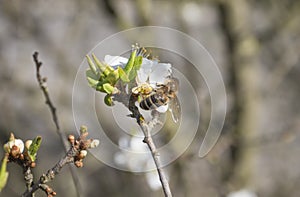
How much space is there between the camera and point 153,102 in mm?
958

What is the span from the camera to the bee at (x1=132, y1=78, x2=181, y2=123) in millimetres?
955

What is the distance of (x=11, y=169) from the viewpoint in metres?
3.86

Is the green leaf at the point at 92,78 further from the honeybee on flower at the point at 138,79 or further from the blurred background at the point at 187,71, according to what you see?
the blurred background at the point at 187,71

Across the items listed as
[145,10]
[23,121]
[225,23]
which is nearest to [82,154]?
[145,10]

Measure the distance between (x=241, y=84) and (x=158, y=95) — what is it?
256 cm

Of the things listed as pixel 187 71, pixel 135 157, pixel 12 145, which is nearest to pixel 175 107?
pixel 12 145

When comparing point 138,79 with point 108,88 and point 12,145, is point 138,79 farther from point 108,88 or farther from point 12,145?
point 12,145

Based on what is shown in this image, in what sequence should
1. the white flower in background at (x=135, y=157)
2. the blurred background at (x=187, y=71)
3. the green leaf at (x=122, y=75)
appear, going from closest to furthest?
the green leaf at (x=122, y=75) < the white flower in background at (x=135, y=157) < the blurred background at (x=187, y=71)

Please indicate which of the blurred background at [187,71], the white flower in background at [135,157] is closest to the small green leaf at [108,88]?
the white flower in background at [135,157]

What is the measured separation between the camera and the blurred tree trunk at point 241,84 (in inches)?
131

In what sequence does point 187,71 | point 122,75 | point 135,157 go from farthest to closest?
1. point 187,71
2. point 135,157
3. point 122,75

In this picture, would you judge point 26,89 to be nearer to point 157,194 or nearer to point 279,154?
point 157,194

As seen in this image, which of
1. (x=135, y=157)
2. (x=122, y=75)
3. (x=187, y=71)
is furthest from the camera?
(x=187, y=71)

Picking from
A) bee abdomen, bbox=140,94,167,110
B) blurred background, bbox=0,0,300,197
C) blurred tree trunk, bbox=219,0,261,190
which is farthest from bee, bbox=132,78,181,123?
blurred tree trunk, bbox=219,0,261,190
